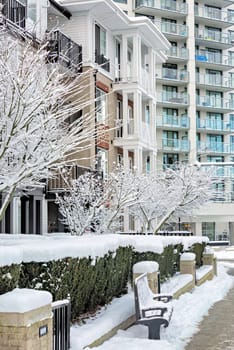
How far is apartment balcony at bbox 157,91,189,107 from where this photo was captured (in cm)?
6191

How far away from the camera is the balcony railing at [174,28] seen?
205 feet

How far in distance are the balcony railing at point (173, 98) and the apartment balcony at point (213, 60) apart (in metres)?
4.28

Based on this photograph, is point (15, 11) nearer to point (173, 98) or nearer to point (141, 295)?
point (141, 295)

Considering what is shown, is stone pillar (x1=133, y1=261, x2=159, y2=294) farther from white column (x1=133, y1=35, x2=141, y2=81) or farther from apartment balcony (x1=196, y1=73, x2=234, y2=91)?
apartment balcony (x1=196, y1=73, x2=234, y2=91)

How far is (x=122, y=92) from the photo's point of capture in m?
31.7

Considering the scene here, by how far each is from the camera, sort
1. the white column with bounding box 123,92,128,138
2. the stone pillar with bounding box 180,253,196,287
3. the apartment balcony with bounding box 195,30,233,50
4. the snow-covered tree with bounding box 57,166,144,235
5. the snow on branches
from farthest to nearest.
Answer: the apartment balcony with bounding box 195,30,233,50
the white column with bounding box 123,92,128,138
the snow on branches
the snow-covered tree with bounding box 57,166,144,235
the stone pillar with bounding box 180,253,196,287

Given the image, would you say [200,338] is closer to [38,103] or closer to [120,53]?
[38,103]

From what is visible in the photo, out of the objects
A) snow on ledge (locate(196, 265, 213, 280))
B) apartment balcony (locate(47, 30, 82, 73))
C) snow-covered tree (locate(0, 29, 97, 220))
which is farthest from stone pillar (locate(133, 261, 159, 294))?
apartment balcony (locate(47, 30, 82, 73))

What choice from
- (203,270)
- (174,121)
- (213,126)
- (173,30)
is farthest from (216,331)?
(173,30)

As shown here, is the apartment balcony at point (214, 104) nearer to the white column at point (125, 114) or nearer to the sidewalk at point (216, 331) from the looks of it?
the white column at point (125, 114)

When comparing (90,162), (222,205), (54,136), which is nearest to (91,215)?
(90,162)

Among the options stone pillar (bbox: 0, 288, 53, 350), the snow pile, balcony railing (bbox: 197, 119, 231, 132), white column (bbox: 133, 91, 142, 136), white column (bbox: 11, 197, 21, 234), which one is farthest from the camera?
balcony railing (bbox: 197, 119, 231, 132)

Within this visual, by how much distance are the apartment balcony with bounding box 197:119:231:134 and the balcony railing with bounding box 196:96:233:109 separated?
1574 mm

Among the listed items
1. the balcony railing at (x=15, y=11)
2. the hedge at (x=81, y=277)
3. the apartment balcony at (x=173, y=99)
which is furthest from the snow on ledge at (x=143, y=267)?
the apartment balcony at (x=173, y=99)
